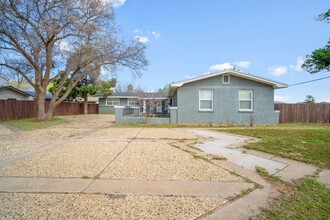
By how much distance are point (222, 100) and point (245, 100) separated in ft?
5.76

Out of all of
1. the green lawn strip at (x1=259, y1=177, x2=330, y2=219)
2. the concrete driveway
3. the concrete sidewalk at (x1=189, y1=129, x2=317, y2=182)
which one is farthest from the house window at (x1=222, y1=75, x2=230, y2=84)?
the green lawn strip at (x1=259, y1=177, x2=330, y2=219)

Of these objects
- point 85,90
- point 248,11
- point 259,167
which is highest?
point 248,11

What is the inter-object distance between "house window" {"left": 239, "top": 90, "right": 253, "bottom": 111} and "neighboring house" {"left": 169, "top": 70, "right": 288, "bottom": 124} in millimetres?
67

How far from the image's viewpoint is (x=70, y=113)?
1145 inches

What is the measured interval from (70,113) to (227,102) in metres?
24.1

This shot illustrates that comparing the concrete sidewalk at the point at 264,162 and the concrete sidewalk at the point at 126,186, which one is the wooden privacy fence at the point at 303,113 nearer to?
the concrete sidewalk at the point at 264,162

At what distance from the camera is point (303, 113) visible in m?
15.5

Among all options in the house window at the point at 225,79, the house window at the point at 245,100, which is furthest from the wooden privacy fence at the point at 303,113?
the house window at the point at 225,79

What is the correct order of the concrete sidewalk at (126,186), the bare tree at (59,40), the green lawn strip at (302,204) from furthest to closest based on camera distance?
the bare tree at (59,40) < the concrete sidewalk at (126,186) < the green lawn strip at (302,204)

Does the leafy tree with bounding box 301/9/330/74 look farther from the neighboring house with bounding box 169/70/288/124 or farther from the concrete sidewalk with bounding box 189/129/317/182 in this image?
the concrete sidewalk with bounding box 189/129/317/182

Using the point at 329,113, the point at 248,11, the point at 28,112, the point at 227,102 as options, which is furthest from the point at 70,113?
the point at 329,113

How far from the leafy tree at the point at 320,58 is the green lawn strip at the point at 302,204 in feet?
70.5

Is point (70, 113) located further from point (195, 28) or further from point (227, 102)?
point (227, 102)

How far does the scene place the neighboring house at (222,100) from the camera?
14.0 meters
